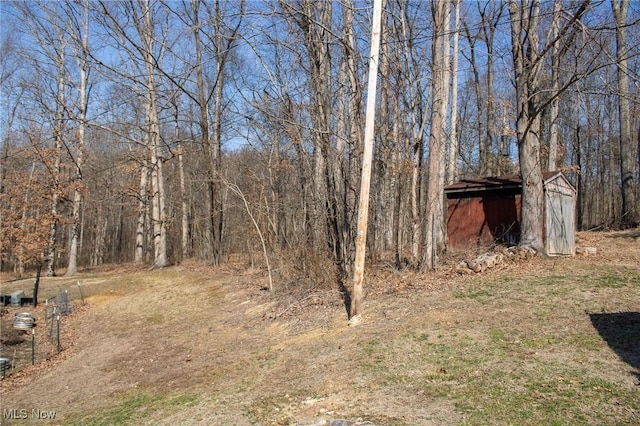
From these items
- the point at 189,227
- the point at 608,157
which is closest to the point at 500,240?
the point at 189,227

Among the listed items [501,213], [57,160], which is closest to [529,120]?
[501,213]

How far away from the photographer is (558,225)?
1352cm

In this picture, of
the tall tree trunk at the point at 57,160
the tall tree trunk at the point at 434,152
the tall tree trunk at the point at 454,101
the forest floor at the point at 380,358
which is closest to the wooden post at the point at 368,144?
the forest floor at the point at 380,358

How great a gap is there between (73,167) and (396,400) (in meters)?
21.0

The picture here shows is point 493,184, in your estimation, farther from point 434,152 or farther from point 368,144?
point 368,144

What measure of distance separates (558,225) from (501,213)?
5.02ft

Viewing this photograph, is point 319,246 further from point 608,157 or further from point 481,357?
point 608,157

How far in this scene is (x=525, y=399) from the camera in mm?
5242

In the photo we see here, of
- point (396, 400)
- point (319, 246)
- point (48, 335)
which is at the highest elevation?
point (319, 246)

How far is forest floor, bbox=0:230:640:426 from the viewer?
17.9ft

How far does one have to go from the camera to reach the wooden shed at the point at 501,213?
13422mm

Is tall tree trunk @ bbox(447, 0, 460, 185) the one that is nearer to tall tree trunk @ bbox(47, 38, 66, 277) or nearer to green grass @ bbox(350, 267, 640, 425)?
green grass @ bbox(350, 267, 640, 425)

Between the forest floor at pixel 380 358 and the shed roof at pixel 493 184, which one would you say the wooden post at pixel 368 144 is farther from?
the shed roof at pixel 493 184

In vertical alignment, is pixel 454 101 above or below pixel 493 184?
above
